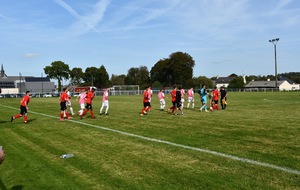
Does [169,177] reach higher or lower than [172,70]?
lower

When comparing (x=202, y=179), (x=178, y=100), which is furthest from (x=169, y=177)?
(x=178, y=100)

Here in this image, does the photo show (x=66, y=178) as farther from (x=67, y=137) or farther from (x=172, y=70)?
(x=172, y=70)

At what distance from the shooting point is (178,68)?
104938 millimetres

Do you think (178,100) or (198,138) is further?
(178,100)

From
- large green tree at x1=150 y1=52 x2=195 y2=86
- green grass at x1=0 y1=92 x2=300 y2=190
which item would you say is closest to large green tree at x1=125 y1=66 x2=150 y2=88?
large green tree at x1=150 y1=52 x2=195 y2=86

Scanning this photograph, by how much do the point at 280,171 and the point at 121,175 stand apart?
131 inches

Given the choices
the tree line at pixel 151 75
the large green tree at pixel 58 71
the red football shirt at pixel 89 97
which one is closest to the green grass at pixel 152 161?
the red football shirt at pixel 89 97

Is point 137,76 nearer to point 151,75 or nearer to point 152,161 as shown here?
point 151,75

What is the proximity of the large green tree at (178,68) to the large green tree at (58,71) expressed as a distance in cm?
4273

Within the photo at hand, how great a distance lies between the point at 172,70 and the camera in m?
107

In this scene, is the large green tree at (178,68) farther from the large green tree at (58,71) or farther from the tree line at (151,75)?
the large green tree at (58,71)

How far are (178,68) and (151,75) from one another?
20.2m

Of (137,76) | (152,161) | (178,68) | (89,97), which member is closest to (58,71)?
(137,76)

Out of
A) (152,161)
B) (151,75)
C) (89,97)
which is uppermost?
(151,75)
